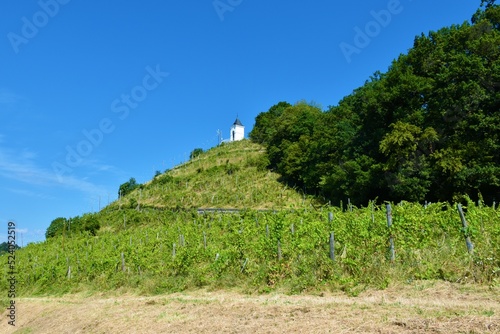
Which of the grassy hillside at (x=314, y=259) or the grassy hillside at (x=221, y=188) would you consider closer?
the grassy hillside at (x=314, y=259)

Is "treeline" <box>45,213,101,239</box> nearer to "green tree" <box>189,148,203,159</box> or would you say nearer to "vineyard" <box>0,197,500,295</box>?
"vineyard" <box>0,197,500,295</box>

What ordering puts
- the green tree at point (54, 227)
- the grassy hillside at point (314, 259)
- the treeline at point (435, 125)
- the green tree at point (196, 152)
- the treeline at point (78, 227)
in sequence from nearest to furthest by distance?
the grassy hillside at point (314, 259), the treeline at point (435, 125), the treeline at point (78, 227), the green tree at point (54, 227), the green tree at point (196, 152)

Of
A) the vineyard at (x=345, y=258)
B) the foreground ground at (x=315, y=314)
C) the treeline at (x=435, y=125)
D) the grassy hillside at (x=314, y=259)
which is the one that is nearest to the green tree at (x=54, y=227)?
the grassy hillside at (x=314, y=259)

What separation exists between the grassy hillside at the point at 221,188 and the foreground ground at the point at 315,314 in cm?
3084

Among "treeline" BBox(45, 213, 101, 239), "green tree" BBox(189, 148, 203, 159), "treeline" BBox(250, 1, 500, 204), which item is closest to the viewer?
"treeline" BBox(250, 1, 500, 204)

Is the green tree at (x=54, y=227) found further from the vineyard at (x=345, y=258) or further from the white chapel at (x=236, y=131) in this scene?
the white chapel at (x=236, y=131)

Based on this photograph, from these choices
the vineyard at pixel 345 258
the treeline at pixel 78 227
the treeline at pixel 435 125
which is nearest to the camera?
the vineyard at pixel 345 258

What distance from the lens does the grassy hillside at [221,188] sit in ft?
160

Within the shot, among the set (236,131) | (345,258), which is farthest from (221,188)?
(236,131)

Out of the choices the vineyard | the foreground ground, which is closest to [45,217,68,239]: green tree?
the vineyard

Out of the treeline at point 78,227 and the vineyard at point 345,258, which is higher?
the treeline at point 78,227

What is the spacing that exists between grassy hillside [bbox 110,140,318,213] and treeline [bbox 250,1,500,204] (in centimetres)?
1130

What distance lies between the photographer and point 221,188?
5709cm

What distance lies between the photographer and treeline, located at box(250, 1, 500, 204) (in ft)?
79.2
